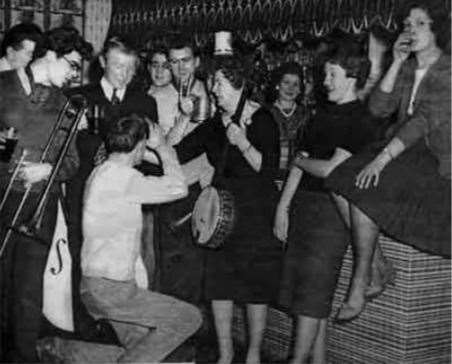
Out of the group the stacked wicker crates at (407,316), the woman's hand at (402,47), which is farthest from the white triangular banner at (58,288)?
the woman's hand at (402,47)

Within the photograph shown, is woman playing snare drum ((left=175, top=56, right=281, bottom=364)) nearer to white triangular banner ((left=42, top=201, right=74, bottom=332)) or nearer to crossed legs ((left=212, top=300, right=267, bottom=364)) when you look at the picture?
crossed legs ((left=212, top=300, right=267, bottom=364))

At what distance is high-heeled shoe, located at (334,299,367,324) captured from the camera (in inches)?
157

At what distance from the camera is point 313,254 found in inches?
162

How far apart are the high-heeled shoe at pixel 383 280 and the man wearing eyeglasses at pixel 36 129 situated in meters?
1.83

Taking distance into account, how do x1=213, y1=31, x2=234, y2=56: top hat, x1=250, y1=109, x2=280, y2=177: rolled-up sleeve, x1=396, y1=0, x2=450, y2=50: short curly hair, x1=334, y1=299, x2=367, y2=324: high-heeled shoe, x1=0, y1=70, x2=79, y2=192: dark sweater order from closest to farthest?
x1=396, y1=0, x2=450, y2=50: short curly hair, x1=334, y1=299, x2=367, y2=324: high-heeled shoe, x1=250, y1=109, x2=280, y2=177: rolled-up sleeve, x1=213, y1=31, x2=234, y2=56: top hat, x1=0, y1=70, x2=79, y2=192: dark sweater

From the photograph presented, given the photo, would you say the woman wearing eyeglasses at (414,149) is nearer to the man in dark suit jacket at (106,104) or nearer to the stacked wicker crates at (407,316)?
the stacked wicker crates at (407,316)

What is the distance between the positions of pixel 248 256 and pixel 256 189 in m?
0.40

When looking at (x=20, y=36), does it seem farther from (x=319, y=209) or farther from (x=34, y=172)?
(x=319, y=209)

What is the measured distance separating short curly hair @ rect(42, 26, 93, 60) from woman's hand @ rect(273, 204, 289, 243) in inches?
56.9

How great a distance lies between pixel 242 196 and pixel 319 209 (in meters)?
0.47

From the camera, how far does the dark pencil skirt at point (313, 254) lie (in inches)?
158

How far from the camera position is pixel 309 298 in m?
4.10

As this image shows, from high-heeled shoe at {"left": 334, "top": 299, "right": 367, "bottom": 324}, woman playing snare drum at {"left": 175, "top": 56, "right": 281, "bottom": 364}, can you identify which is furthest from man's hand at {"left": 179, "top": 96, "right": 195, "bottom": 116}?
high-heeled shoe at {"left": 334, "top": 299, "right": 367, "bottom": 324}

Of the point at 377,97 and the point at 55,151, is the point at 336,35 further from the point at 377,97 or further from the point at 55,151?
the point at 55,151
